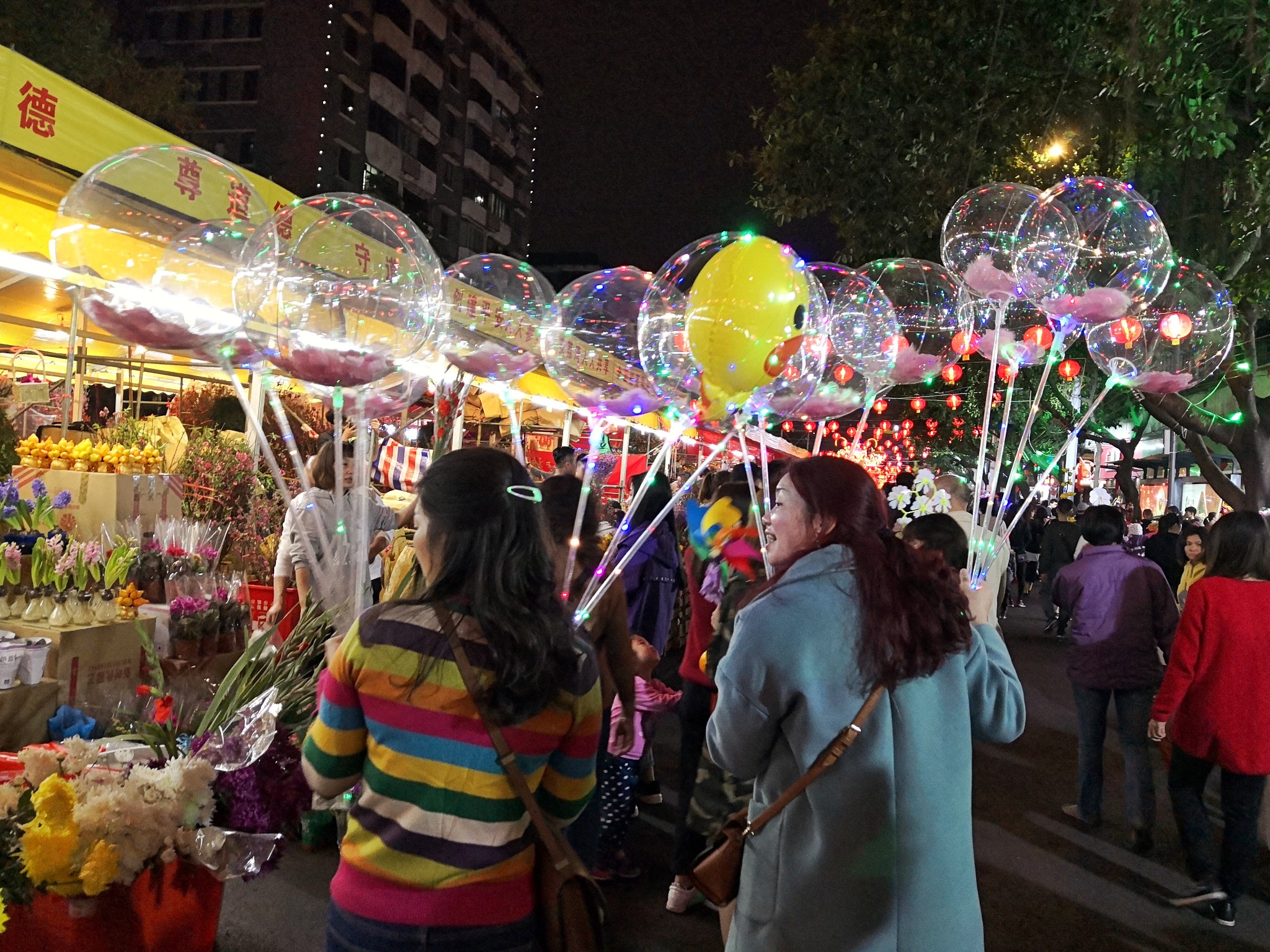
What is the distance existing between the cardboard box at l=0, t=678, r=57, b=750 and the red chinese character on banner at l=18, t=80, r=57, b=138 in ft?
10.6

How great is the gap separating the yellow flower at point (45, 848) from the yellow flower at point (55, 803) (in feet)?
0.05

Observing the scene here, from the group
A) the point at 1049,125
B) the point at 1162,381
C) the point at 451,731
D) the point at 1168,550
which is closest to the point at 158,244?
the point at 451,731

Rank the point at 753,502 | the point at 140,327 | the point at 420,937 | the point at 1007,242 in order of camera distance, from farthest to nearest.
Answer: the point at 1007,242 → the point at 753,502 → the point at 140,327 → the point at 420,937

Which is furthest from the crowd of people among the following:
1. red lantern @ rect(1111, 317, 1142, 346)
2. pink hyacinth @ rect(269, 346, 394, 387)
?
red lantern @ rect(1111, 317, 1142, 346)

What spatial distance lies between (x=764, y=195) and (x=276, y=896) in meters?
8.75

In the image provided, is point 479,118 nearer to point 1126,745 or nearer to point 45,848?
point 1126,745

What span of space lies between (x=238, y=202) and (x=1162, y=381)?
4.58m

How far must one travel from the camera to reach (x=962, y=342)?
16.7 ft

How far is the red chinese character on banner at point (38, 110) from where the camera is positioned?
4.88 m

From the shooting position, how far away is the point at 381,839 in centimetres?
164

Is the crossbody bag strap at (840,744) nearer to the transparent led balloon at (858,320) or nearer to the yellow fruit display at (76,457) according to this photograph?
the transparent led balloon at (858,320)

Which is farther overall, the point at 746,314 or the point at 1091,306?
the point at 1091,306

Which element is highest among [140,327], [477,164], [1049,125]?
[477,164]

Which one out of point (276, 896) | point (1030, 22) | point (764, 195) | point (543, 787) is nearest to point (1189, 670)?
point (543, 787)
